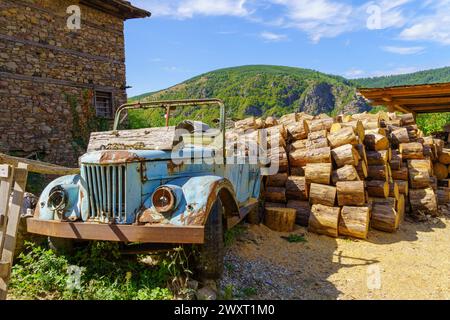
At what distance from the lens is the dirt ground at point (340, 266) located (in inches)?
175

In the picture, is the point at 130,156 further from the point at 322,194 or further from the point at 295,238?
the point at 322,194

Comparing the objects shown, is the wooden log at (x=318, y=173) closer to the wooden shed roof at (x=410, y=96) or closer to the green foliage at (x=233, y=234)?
the green foliage at (x=233, y=234)

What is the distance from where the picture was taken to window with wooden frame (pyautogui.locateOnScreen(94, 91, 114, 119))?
40.9 feet

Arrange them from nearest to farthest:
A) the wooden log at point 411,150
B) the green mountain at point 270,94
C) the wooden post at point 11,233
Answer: the wooden post at point 11,233 → the wooden log at point 411,150 → the green mountain at point 270,94

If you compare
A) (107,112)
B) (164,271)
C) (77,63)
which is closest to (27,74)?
(77,63)

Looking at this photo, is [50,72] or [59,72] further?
[59,72]

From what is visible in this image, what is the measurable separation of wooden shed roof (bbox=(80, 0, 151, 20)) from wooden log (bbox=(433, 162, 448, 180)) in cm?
1073

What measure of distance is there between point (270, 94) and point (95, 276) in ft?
236

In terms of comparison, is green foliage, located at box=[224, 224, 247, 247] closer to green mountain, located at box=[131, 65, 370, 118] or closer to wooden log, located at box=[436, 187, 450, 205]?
wooden log, located at box=[436, 187, 450, 205]

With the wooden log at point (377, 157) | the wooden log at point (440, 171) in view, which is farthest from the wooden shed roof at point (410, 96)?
the wooden log at point (377, 157)

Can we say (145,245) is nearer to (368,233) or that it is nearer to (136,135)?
(136,135)

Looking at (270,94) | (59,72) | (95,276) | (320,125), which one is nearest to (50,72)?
(59,72)

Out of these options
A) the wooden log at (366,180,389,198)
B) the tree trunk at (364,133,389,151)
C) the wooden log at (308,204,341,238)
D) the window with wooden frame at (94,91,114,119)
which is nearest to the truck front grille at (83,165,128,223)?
the wooden log at (308,204,341,238)

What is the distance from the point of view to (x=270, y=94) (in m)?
73.6
